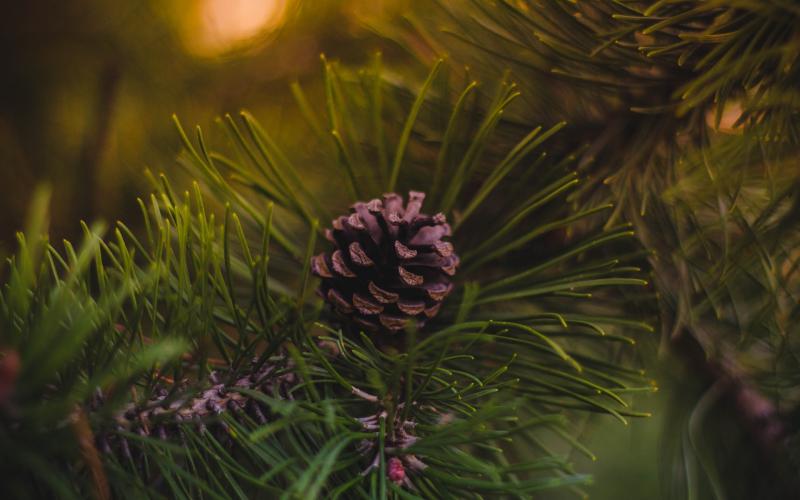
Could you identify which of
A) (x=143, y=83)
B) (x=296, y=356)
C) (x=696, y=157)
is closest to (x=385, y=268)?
(x=296, y=356)

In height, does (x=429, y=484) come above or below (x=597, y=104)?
below

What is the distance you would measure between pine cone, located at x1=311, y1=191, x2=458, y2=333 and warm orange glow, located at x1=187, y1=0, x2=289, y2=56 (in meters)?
0.56

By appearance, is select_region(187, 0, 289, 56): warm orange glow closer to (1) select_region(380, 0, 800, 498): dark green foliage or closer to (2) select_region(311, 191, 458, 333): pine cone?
(1) select_region(380, 0, 800, 498): dark green foliage

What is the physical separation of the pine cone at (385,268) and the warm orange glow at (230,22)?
56 cm

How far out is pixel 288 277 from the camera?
54cm

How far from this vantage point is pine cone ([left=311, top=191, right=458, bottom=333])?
0.36 m

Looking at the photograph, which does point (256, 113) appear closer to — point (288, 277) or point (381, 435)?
point (288, 277)

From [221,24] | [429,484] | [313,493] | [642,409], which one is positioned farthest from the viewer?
[221,24]

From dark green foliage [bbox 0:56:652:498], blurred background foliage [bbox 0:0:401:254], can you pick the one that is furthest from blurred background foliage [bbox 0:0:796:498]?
dark green foliage [bbox 0:56:652:498]

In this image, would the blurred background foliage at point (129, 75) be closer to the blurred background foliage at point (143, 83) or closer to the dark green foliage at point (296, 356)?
the blurred background foliage at point (143, 83)

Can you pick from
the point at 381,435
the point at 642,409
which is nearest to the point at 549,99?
the point at 381,435

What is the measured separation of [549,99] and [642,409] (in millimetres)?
396

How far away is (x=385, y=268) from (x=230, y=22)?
24.9 inches

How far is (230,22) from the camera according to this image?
0.86 metres
